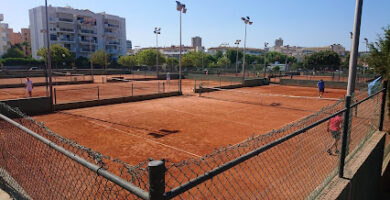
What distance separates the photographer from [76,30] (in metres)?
85.2

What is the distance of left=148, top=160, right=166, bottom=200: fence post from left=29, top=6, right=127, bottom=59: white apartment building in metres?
78.1

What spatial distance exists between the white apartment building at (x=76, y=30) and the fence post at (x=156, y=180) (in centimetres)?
7813

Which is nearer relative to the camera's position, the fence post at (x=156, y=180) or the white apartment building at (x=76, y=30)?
the fence post at (x=156, y=180)

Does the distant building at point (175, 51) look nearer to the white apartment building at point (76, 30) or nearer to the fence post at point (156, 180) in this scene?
the white apartment building at point (76, 30)

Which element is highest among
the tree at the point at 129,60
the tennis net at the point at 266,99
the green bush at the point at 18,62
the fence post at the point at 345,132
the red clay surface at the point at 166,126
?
the tree at the point at 129,60

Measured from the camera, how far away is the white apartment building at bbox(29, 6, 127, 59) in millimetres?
80438

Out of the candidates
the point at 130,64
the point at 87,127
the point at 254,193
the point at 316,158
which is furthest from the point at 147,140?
the point at 130,64

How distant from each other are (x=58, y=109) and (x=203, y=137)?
1164 cm

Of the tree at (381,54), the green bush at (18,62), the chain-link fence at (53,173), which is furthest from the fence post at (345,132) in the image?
the green bush at (18,62)

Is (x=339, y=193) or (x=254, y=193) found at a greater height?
(x=339, y=193)

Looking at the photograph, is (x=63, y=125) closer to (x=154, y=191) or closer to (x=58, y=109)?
(x=58, y=109)

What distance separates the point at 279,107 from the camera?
20.2 metres

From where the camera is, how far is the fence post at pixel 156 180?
1.53 m

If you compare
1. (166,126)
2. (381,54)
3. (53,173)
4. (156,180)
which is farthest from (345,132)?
(381,54)
